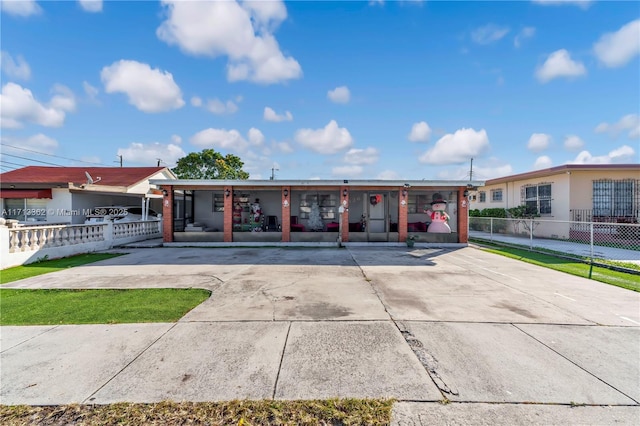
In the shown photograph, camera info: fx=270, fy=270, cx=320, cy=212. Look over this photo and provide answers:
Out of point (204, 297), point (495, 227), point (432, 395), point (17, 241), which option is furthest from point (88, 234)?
point (495, 227)

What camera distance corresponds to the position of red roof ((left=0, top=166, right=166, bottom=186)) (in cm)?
1766

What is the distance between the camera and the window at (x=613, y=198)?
1423 cm

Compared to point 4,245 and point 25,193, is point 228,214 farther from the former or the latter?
point 25,193

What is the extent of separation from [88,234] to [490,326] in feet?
47.6

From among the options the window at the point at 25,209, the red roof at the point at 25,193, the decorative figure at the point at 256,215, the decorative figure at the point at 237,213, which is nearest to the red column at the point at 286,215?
the decorative figure at the point at 256,215

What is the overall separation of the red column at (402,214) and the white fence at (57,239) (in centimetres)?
1368

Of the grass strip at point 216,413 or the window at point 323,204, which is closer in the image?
the grass strip at point 216,413

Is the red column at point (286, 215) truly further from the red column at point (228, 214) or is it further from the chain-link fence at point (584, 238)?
the chain-link fence at point (584, 238)

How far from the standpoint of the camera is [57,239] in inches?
397

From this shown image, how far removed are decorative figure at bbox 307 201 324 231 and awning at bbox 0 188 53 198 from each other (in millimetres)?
13714

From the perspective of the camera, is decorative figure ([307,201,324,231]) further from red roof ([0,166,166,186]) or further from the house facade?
red roof ([0,166,166,186])

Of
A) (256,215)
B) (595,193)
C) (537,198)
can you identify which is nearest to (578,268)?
(595,193)

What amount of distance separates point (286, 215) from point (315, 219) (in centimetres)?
264

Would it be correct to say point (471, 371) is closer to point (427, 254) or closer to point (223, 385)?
point (223, 385)
